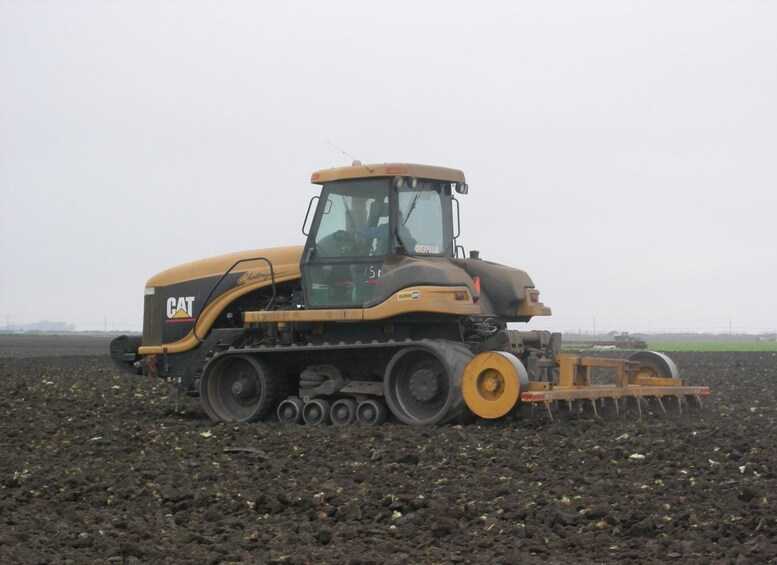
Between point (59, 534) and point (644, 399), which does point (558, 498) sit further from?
point (644, 399)

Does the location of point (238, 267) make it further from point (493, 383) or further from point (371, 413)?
point (493, 383)

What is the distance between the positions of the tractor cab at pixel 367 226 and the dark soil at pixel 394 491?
5.59 ft

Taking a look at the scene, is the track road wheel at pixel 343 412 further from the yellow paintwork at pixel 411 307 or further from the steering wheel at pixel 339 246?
the steering wheel at pixel 339 246

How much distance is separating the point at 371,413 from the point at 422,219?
2285mm

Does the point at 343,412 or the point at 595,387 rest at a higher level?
the point at 595,387

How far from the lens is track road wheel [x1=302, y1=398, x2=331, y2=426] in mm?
13266

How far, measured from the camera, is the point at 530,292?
13906 mm

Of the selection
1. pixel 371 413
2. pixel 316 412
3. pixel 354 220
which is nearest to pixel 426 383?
pixel 371 413

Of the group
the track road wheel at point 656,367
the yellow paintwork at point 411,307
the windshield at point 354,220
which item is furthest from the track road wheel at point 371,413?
the track road wheel at point 656,367

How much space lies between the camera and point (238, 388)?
14.0 metres

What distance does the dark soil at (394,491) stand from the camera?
7.12 metres

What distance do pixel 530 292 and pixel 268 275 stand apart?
321cm

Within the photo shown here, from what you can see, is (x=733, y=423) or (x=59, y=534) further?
(x=733, y=423)

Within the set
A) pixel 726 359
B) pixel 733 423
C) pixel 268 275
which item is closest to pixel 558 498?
pixel 733 423
